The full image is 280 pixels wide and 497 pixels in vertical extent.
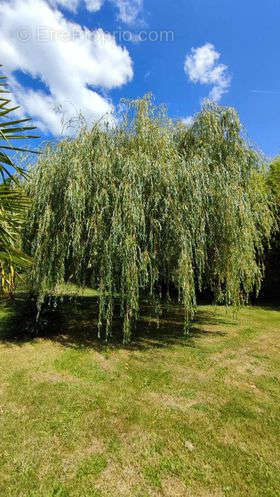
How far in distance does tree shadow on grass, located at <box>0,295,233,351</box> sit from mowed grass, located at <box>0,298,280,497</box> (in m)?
0.18

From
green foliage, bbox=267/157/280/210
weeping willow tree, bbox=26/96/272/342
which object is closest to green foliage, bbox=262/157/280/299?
green foliage, bbox=267/157/280/210

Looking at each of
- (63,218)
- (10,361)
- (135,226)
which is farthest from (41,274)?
(135,226)

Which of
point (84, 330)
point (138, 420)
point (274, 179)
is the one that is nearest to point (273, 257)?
point (274, 179)

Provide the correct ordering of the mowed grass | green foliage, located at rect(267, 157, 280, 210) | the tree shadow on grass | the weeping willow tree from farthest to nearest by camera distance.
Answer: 1. green foliage, located at rect(267, 157, 280, 210)
2. the tree shadow on grass
3. the weeping willow tree
4. the mowed grass

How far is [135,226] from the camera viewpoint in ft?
20.6

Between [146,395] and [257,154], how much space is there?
22.3 ft

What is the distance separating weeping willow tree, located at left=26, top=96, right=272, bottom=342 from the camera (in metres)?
6.29

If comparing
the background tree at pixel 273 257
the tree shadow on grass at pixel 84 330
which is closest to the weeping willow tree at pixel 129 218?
the tree shadow on grass at pixel 84 330

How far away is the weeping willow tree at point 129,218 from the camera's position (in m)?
6.29

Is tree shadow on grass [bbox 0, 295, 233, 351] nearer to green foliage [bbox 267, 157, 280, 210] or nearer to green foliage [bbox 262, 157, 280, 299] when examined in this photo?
green foliage [bbox 262, 157, 280, 299]

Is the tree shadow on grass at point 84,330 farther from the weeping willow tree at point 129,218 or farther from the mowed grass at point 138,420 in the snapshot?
the weeping willow tree at point 129,218

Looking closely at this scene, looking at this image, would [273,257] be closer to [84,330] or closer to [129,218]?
[84,330]

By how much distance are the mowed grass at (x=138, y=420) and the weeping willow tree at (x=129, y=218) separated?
1.04 m

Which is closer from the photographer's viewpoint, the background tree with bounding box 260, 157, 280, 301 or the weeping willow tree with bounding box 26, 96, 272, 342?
the weeping willow tree with bounding box 26, 96, 272, 342
